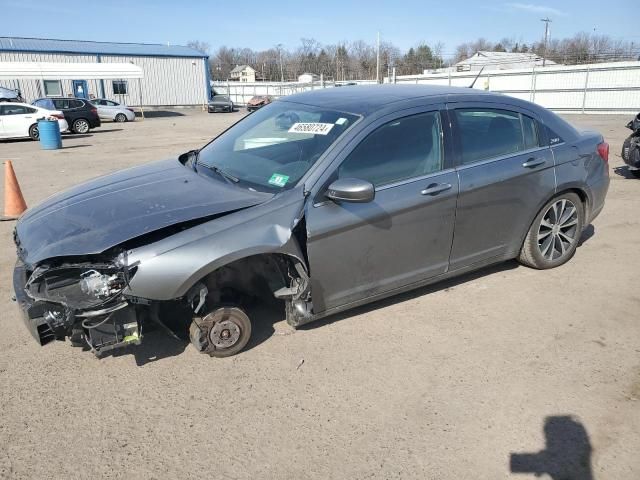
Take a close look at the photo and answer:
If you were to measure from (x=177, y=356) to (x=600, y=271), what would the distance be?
3.87m

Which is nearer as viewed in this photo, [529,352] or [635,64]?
[529,352]

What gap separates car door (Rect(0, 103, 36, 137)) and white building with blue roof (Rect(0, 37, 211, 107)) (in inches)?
782

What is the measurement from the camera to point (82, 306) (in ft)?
9.10

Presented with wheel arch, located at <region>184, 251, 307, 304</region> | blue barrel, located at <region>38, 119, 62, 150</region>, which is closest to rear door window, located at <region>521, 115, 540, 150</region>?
wheel arch, located at <region>184, 251, 307, 304</region>

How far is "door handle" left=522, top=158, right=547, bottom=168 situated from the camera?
13.6 ft

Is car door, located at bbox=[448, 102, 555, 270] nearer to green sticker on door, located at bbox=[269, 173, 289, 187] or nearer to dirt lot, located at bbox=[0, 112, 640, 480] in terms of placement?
dirt lot, located at bbox=[0, 112, 640, 480]

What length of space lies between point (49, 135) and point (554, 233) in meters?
15.6

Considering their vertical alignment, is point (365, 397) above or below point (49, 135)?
below

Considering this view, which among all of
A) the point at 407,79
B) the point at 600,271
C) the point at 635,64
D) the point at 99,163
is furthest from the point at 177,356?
the point at 407,79

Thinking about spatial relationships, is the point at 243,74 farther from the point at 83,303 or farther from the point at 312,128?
the point at 83,303

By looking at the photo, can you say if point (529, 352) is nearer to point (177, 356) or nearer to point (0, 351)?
point (177, 356)

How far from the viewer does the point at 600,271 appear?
471 centimetres

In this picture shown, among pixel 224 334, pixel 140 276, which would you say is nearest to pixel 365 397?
pixel 224 334

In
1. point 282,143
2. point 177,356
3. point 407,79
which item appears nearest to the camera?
point 177,356
